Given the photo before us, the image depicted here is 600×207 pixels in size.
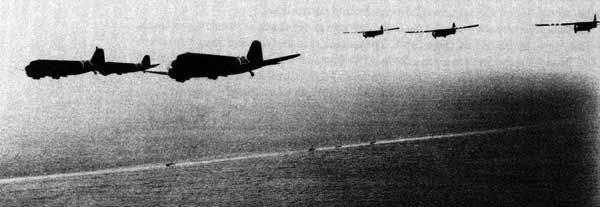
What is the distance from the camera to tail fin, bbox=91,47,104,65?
11444cm

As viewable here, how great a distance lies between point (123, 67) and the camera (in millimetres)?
102250

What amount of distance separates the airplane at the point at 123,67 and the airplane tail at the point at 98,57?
14.6 ft

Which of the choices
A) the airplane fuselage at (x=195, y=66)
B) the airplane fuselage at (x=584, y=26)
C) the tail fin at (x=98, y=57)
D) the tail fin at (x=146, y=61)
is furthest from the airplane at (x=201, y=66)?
the airplane fuselage at (x=584, y=26)

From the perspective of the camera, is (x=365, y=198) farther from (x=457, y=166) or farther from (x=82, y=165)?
(x=82, y=165)

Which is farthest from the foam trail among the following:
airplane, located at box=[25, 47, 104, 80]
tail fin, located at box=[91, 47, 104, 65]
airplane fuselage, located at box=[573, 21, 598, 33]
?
airplane fuselage, located at box=[573, 21, 598, 33]

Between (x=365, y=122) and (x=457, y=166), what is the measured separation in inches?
2174

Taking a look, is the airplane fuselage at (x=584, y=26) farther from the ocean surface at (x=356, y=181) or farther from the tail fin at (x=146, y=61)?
the tail fin at (x=146, y=61)

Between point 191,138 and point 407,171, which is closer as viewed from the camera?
point 407,171

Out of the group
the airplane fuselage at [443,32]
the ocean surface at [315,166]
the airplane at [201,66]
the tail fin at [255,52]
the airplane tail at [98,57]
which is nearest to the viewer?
the airplane at [201,66]

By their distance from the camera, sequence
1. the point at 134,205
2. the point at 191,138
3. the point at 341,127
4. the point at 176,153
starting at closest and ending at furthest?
1. the point at 134,205
2. the point at 176,153
3. the point at 191,138
4. the point at 341,127

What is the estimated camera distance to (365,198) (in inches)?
3423

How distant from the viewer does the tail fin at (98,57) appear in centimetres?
11444

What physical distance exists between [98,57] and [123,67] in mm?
16343

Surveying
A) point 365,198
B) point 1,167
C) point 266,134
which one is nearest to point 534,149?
point 365,198
